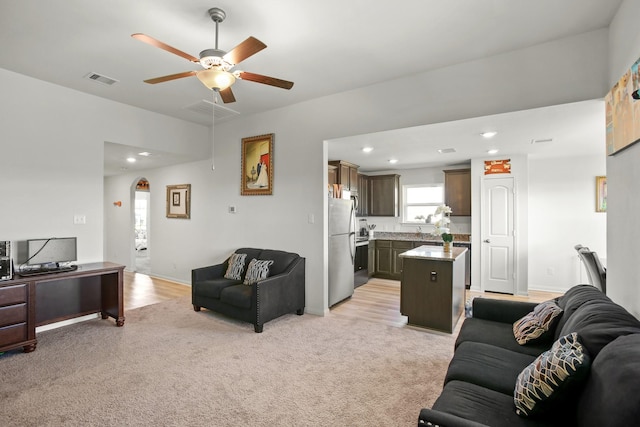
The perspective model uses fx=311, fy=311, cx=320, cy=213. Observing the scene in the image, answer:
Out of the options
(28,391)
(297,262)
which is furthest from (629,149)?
(28,391)

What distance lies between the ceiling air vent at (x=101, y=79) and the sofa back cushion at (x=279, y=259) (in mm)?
2844

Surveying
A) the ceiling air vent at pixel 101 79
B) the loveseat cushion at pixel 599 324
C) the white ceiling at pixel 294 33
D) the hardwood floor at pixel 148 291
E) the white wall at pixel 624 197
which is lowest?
the hardwood floor at pixel 148 291

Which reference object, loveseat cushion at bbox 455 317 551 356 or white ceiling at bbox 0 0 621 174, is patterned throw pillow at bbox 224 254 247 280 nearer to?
white ceiling at bbox 0 0 621 174

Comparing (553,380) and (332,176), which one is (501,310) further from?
(332,176)

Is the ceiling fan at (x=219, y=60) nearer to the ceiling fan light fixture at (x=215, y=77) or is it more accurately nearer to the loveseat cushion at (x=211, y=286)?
the ceiling fan light fixture at (x=215, y=77)

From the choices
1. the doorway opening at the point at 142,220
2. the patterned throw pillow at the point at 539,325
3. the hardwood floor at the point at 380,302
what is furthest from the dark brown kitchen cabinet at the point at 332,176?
the doorway opening at the point at 142,220

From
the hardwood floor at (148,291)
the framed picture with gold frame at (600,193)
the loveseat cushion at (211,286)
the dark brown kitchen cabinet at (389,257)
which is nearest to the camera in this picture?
the loveseat cushion at (211,286)

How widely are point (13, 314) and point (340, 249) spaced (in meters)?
3.73

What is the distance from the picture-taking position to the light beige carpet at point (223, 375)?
2.10m

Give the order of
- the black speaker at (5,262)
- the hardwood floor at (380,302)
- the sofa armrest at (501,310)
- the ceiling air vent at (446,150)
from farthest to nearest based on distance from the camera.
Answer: the ceiling air vent at (446,150)
the hardwood floor at (380,302)
the black speaker at (5,262)
the sofa armrest at (501,310)

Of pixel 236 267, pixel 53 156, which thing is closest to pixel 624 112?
pixel 236 267

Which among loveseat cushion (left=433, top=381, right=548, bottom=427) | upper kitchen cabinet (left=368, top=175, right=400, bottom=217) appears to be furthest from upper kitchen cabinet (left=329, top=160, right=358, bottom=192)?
loveseat cushion (left=433, top=381, right=548, bottom=427)

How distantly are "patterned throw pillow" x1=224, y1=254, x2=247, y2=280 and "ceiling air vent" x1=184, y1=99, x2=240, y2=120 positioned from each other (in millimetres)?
2069

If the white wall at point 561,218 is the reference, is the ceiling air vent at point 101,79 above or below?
above
